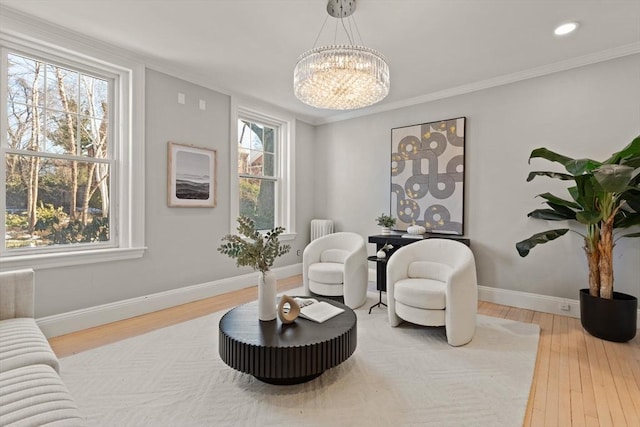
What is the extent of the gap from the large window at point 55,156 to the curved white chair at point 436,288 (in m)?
3.13

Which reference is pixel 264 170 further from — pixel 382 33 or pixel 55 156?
pixel 382 33

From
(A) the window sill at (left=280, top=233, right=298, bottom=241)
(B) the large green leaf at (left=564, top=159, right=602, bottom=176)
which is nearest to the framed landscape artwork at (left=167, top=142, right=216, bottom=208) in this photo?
(A) the window sill at (left=280, top=233, right=298, bottom=241)

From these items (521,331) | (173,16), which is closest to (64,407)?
(173,16)

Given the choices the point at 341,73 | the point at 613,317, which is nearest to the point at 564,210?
the point at 613,317

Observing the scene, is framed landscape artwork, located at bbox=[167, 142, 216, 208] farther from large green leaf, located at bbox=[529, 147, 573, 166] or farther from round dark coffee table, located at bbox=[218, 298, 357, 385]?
large green leaf, located at bbox=[529, 147, 573, 166]

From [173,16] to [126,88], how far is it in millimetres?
1177

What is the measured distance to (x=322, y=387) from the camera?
6.89 ft

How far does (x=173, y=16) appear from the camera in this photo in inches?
105

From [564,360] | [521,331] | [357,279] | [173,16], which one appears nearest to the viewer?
[564,360]

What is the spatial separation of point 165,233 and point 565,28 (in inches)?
179

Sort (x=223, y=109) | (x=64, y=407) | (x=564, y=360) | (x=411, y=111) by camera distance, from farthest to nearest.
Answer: (x=411, y=111), (x=223, y=109), (x=564, y=360), (x=64, y=407)

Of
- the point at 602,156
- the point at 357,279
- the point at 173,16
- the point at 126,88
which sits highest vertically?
the point at 173,16

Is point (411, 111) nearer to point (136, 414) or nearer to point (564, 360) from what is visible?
point (564, 360)

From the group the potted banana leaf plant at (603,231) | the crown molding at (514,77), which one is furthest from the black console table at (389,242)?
the crown molding at (514,77)
